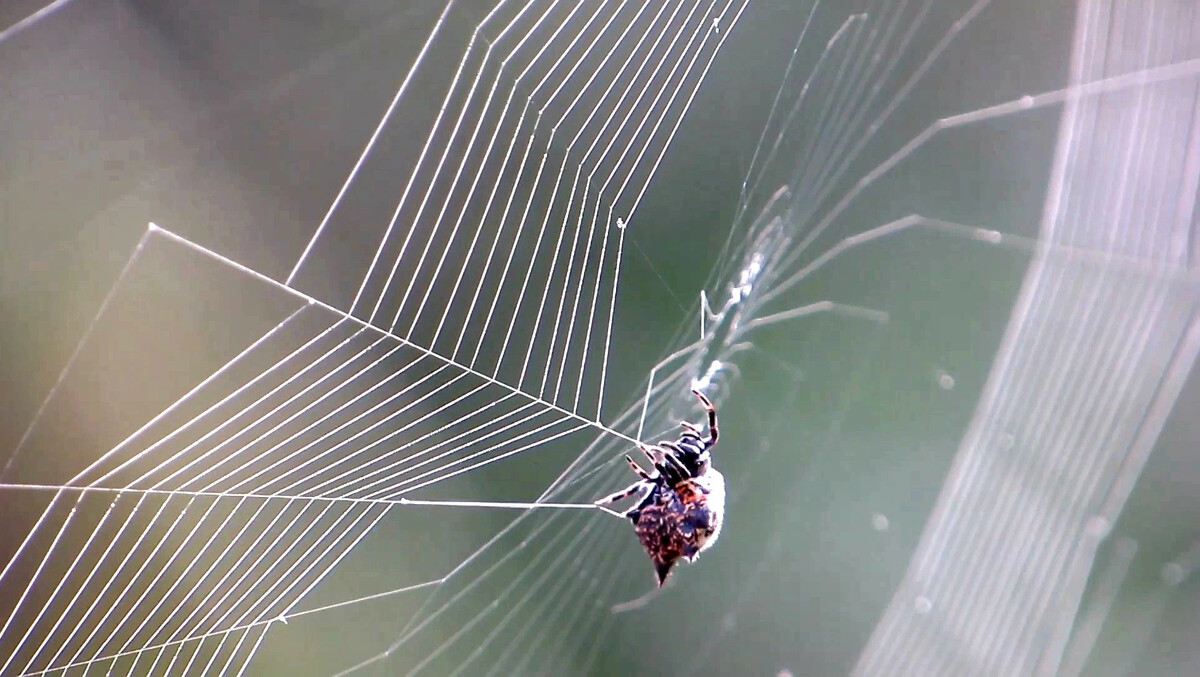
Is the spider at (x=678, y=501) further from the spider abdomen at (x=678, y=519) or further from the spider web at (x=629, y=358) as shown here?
the spider web at (x=629, y=358)

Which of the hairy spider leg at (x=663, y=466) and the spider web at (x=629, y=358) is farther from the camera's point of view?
the spider web at (x=629, y=358)

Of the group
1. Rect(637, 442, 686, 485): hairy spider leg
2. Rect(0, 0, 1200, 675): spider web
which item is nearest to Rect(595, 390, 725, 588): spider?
Rect(637, 442, 686, 485): hairy spider leg

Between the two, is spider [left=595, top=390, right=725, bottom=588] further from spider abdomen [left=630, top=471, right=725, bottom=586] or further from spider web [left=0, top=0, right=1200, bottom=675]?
spider web [left=0, top=0, right=1200, bottom=675]

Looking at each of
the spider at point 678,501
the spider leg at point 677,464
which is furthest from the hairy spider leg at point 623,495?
the spider leg at point 677,464

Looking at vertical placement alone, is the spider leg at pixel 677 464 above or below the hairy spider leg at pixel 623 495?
above

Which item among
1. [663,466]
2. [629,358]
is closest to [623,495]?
[663,466]

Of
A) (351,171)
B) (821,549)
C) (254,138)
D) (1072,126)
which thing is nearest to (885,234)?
(1072,126)

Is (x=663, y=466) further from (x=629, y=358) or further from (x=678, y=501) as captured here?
(x=629, y=358)
